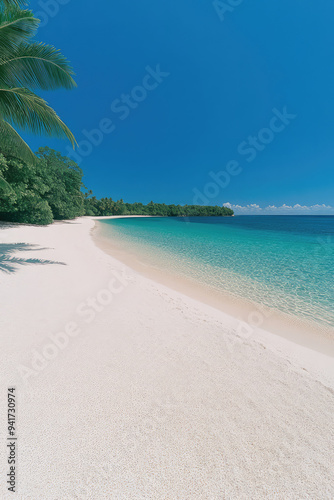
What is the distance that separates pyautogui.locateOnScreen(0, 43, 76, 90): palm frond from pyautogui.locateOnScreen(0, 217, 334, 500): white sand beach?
25.3ft

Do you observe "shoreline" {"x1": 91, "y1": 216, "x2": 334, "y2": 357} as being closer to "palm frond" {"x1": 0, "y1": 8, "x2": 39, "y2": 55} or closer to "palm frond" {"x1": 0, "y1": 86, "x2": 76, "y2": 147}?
"palm frond" {"x1": 0, "y1": 86, "x2": 76, "y2": 147}

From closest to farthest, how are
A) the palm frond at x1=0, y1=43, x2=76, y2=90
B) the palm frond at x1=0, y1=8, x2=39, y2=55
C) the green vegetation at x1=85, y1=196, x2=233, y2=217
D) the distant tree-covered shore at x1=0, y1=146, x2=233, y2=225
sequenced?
the palm frond at x1=0, y1=8, x2=39, y2=55 → the palm frond at x1=0, y1=43, x2=76, y2=90 → the distant tree-covered shore at x1=0, y1=146, x2=233, y2=225 → the green vegetation at x1=85, y1=196, x2=233, y2=217

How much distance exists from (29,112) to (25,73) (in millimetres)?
1328

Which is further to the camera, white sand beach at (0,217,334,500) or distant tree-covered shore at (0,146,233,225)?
distant tree-covered shore at (0,146,233,225)

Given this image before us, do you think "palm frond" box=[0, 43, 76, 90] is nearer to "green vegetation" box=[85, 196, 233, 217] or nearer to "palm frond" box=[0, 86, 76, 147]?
"palm frond" box=[0, 86, 76, 147]

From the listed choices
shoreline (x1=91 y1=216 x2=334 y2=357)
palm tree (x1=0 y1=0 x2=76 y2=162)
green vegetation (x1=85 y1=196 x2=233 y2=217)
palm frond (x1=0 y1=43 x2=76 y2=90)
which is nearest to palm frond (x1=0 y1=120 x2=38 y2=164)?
palm tree (x1=0 y1=0 x2=76 y2=162)

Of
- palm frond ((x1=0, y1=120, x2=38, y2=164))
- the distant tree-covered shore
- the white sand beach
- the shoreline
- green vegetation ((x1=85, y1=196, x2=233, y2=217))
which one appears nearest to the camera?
the white sand beach

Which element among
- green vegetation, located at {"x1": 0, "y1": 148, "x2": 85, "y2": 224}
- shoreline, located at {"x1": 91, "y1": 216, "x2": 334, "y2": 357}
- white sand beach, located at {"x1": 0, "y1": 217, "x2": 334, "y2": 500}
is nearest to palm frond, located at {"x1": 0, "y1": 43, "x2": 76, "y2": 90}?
green vegetation, located at {"x1": 0, "y1": 148, "x2": 85, "y2": 224}

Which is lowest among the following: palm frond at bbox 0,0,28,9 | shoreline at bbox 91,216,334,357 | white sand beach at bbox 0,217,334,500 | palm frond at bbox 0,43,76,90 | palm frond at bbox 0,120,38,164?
white sand beach at bbox 0,217,334,500

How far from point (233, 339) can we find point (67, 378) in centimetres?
283

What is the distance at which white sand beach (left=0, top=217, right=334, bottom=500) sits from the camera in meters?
1.52

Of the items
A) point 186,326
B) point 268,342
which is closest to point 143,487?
point 186,326

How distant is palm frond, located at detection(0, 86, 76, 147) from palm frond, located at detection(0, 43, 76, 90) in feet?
1.87

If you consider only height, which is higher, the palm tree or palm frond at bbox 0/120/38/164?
the palm tree
